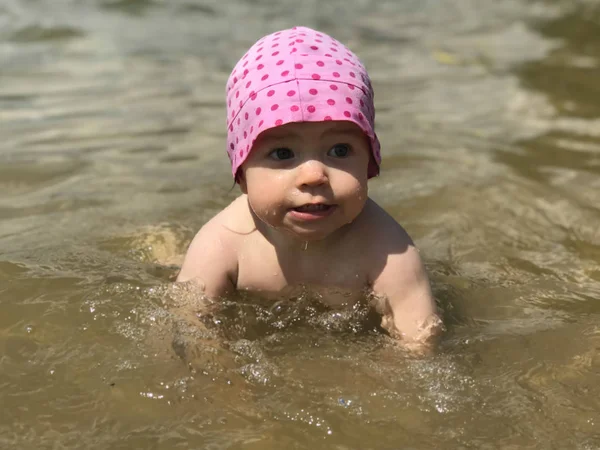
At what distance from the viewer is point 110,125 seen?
18.9 feet

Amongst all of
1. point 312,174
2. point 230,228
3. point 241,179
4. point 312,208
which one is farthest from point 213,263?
point 312,174

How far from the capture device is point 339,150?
2.89 metres

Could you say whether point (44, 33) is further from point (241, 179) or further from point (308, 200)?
point (308, 200)

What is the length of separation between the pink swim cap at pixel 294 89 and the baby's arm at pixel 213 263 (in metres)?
0.30

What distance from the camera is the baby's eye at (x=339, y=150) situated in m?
2.87

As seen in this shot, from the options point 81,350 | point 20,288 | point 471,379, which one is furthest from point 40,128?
point 471,379

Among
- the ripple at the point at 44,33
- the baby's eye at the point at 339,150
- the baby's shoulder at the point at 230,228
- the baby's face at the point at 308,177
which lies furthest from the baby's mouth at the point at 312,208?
the ripple at the point at 44,33

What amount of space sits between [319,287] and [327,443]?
34.5 inches

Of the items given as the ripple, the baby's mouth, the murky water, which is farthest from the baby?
the ripple

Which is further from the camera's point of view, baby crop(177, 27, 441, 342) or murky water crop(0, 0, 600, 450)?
baby crop(177, 27, 441, 342)

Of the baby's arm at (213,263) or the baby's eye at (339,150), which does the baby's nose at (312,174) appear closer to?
the baby's eye at (339,150)

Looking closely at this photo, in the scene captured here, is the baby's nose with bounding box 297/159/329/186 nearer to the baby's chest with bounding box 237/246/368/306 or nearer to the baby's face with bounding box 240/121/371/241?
the baby's face with bounding box 240/121/371/241

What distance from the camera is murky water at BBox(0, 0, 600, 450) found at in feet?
8.30

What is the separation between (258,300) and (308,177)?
680mm
